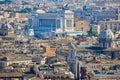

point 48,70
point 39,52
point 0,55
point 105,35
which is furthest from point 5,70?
point 105,35

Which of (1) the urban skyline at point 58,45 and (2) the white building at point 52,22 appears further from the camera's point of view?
(2) the white building at point 52,22

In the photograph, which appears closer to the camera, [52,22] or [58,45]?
[58,45]

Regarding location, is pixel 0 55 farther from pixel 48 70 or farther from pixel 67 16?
pixel 67 16

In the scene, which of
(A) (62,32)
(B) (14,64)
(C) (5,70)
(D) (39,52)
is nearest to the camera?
(C) (5,70)

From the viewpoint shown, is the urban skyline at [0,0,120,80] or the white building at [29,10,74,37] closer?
the urban skyline at [0,0,120,80]

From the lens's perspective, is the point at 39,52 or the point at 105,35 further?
the point at 105,35

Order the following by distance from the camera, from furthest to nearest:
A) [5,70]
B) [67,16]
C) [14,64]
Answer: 1. [67,16]
2. [14,64]
3. [5,70]

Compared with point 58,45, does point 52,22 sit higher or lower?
lower
